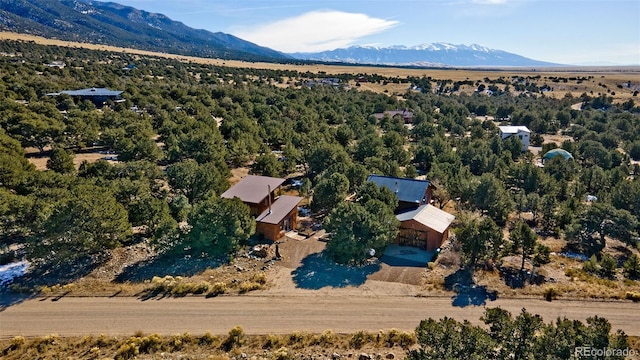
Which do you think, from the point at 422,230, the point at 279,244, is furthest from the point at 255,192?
the point at 422,230

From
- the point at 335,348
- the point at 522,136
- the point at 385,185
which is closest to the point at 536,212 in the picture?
the point at 385,185

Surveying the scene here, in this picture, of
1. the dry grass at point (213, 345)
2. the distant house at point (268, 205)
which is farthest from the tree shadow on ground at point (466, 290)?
the distant house at point (268, 205)

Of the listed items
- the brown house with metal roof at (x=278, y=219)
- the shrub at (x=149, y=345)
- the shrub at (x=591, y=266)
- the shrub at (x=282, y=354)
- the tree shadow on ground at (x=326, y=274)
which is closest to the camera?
the shrub at (x=282, y=354)

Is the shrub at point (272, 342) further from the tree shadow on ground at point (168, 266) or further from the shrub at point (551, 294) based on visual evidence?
the shrub at point (551, 294)

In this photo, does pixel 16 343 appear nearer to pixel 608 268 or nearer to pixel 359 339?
pixel 359 339

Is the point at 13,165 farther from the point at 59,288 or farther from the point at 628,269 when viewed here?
the point at 628,269

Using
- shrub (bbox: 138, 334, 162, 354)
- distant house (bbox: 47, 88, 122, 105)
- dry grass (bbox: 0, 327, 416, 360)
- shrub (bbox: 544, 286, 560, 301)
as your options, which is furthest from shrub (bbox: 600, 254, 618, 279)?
distant house (bbox: 47, 88, 122, 105)
